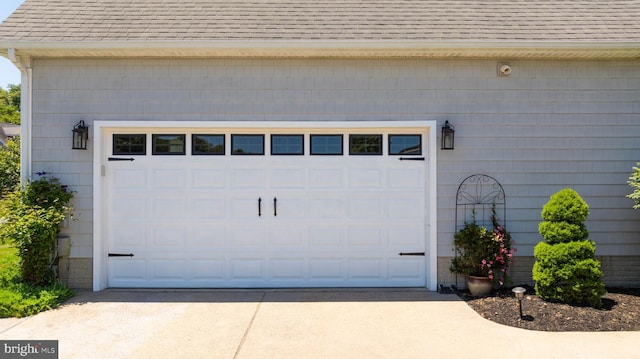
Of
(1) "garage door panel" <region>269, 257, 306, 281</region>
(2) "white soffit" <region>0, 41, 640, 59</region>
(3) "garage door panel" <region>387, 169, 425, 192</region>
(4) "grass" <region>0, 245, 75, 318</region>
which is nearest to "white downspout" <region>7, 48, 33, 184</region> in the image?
(2) "white soffit" <region>0, 41, 640, 59</region>

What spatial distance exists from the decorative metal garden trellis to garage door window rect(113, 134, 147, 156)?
169 inches

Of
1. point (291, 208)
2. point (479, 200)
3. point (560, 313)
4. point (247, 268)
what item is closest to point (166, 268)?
point (247, 268)

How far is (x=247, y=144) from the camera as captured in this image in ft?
18.5

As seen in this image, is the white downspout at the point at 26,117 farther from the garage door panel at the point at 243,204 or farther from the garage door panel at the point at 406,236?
the garage door panel at the point at 406,236

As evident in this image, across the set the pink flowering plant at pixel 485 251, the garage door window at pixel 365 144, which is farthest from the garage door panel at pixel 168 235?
the pink flowering plant at pixel 485 251

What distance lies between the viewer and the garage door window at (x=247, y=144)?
18.4 ft

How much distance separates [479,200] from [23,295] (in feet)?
18.7

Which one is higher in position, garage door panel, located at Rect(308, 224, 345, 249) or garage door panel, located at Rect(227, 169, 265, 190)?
garage door panel, located at Rect(227, 169, 265, 190)

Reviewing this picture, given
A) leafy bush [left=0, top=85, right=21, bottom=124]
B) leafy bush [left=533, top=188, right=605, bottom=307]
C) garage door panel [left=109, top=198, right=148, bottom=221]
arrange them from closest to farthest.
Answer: leafy bush [left=533, top=188, right=605, bottom=307] < garage door panel [left=109, top=198, right=148, bottom=221] < leafy bush [left=0, top=85, right=21, bottom=124]

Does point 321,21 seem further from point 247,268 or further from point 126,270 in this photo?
point 126,270

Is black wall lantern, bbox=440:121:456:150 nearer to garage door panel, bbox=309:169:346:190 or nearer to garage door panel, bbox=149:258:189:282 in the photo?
garage door panel, bbox=309:169:346:190

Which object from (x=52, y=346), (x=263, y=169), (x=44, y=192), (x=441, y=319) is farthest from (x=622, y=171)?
(x=44, y=192)

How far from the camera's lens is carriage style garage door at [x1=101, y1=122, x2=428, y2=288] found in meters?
5.58

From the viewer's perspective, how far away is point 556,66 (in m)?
5.58
